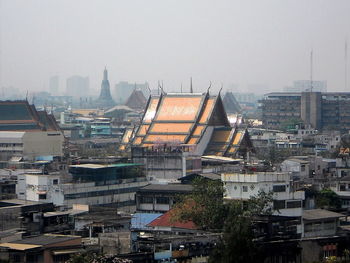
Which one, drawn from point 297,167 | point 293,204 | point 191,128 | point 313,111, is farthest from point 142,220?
point 313,111

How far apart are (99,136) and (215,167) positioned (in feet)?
198

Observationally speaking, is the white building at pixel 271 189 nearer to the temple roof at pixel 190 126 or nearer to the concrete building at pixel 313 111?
the temple roof at pixel 190 126

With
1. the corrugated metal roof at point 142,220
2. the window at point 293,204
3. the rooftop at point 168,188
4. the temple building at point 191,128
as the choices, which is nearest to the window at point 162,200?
the rooftop at point 168,188

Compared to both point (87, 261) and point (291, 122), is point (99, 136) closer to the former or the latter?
point (291, 122)

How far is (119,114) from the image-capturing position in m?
179

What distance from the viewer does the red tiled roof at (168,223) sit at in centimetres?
4750

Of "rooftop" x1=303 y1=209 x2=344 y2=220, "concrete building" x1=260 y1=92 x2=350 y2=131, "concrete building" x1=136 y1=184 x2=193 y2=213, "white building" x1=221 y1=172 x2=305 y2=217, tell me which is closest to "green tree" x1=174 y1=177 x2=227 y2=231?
"white building" x1=221 y1=172 x2=305 y2=217

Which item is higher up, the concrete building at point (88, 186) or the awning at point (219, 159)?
the awning at point (219, 159)

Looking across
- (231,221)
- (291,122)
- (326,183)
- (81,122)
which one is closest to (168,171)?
(326,183)

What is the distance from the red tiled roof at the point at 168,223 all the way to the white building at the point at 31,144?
36.0 meters

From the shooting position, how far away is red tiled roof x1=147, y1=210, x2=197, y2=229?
156 feet

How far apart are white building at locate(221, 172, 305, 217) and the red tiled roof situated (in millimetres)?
2704

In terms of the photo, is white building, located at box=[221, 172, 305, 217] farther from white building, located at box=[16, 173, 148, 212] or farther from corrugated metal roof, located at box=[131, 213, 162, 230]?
white building, located at box=[16, 173, 148, 212]

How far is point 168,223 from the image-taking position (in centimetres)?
4841
